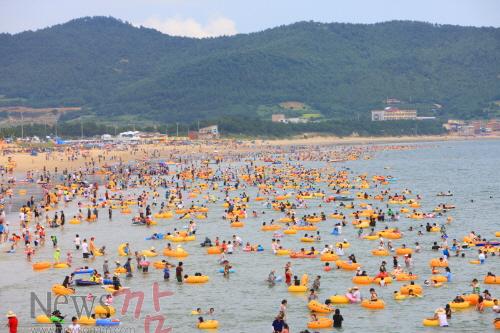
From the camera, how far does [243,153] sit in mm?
140625

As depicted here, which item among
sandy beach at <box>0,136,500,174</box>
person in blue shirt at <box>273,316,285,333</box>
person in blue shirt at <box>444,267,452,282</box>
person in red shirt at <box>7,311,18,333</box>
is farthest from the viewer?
sandy beach at <box>0,136,500,174</box>

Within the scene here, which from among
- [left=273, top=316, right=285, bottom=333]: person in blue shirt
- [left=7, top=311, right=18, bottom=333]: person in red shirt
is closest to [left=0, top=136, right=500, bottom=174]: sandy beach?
[left=7, top=311, right=18, bottom=333]: person in red shirt

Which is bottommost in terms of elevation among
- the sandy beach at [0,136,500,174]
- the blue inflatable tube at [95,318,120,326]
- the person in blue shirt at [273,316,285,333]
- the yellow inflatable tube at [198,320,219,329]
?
the yellow inflatable tube at [198,320,219,329]

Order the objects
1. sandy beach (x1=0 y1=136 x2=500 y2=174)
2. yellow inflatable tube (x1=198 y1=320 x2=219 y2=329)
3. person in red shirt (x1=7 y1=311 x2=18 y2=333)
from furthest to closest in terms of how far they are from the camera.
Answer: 1. sandy beach (x1=0 y1=136 x2=500 y2=174)
2. yellow inflatable tube (x1=198 y1=320 x2=219 y2=329)
3. person in red shirt (x1=7 y1=311 x2=18 y2=333)

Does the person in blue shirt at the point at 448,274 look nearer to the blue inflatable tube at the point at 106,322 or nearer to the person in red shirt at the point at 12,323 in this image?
the blue inflatable tube at the point at 106,322

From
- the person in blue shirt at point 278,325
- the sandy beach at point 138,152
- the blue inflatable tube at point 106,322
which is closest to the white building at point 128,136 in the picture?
the sandy beach at point 138,152

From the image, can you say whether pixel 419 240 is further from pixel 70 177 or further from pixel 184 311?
pixel 70 177

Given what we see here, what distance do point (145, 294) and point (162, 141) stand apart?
118 meters

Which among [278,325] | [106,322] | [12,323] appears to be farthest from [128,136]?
[278,325]

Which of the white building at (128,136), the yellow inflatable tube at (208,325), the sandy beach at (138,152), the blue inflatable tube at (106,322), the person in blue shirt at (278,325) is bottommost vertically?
the yellow inflatable tube at (208,325)

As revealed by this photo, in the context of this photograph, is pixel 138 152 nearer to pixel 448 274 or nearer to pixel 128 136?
pixel 128 136

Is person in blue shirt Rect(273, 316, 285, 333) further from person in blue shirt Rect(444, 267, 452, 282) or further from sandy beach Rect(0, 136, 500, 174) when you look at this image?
sandy beach Rect(0, 136, 500, 174)

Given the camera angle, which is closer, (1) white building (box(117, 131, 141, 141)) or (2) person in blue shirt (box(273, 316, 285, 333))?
(2) person in blue shirt (box(273, 316, 285, 333))

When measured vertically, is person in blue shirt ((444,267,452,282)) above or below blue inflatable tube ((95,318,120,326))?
above
